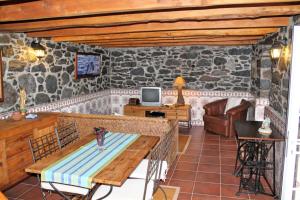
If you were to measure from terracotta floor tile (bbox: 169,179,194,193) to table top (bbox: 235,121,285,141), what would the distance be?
105 centimetres

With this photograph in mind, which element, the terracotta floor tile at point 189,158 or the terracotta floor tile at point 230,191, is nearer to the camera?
the terracotta floor tile at point 230,191

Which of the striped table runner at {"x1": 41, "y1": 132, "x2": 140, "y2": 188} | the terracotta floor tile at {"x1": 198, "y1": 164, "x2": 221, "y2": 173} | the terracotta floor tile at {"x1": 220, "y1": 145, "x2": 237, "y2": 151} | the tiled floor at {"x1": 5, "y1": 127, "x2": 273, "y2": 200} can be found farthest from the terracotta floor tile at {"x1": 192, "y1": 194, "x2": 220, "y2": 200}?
the terracotta floor tile at {"x1": 220, "y1": 145, "x2": 237, "y2": 151}

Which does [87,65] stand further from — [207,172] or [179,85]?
[207,172]

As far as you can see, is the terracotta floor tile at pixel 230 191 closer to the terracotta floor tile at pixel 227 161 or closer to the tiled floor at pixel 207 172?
the tiled floor at pixel 207 172

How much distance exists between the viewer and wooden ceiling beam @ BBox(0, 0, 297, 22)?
2449 millimetres

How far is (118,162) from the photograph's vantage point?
2.63 meters

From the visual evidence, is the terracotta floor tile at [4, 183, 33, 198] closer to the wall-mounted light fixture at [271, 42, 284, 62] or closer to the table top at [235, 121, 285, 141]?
the table top at [235, 121, 285, 141]

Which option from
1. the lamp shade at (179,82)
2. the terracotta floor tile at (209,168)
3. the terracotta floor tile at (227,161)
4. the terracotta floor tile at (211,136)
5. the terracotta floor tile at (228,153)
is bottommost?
the terracotta floor tile at (209,168)

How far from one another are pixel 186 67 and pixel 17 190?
17.1ft

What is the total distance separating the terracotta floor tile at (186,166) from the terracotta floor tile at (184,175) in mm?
128

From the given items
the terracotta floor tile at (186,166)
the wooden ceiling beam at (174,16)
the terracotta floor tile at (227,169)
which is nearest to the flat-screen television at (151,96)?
the terracotta floor tile at (186,166)

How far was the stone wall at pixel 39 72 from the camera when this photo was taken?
164 inches

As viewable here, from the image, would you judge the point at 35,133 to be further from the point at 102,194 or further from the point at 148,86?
the point at 148,86

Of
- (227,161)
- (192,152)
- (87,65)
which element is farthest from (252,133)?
(87,65)
